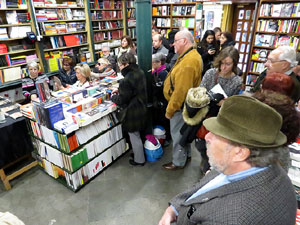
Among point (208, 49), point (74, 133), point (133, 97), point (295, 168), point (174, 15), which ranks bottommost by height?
point (74, 133)

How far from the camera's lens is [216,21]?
593 centimetres

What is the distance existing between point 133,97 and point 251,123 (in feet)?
6.22

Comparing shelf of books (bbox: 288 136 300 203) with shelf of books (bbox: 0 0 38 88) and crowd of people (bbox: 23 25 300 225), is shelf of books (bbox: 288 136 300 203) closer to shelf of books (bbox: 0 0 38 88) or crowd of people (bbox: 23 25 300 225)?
crowd of people (bbox: 23 25 300 225)

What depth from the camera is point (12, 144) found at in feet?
8.84

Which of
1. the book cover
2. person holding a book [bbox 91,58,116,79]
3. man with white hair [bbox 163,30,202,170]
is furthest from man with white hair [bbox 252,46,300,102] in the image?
the book cover

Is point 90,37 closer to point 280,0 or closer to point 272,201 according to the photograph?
point 280,0

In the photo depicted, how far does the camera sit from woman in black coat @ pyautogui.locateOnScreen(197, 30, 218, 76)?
4.11 metres

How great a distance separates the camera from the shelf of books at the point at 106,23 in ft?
19.5

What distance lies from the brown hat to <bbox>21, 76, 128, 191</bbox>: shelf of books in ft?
5.94

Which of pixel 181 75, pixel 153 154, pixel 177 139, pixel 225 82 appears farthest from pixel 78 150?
pixel 225 82

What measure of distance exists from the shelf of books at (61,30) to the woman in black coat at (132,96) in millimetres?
2868

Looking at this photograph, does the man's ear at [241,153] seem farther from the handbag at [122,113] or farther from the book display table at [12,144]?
the book display table at [12,144]

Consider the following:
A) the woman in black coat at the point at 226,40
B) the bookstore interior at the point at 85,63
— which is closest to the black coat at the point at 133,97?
the bookstore interior at the point at 85,63

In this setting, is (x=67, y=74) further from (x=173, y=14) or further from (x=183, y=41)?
(x=173, y=14)
